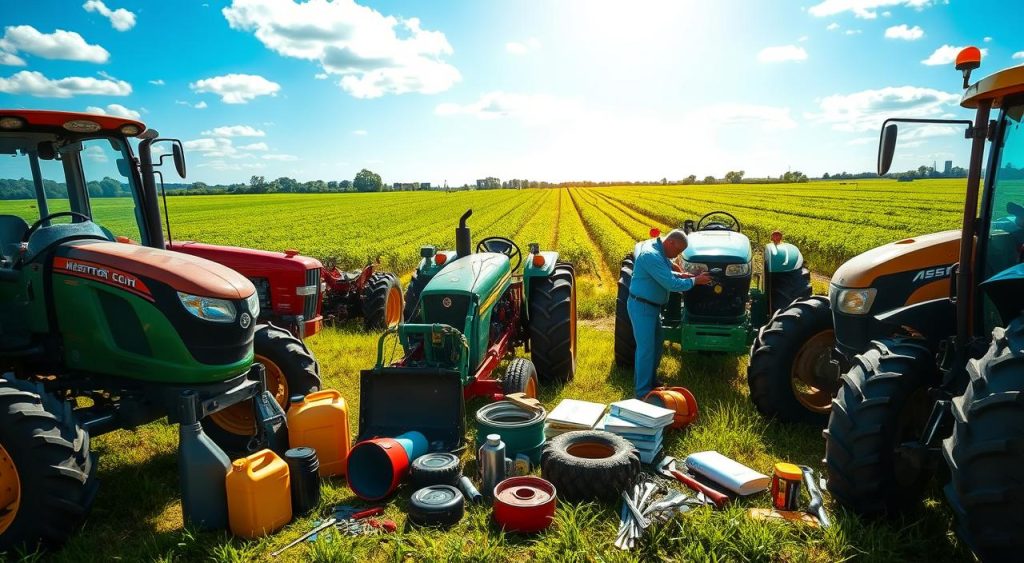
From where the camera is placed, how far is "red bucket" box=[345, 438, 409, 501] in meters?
3.96

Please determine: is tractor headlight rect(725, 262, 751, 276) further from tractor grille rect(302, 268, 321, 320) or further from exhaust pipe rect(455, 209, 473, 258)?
tractor grille rect(302, 268, 321, 320)

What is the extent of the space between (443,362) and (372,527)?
154 centimetres

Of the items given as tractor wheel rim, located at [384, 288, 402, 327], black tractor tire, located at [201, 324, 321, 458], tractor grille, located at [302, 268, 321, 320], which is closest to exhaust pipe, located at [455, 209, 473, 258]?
tractor grille, located at [302, 268, 321, 320]

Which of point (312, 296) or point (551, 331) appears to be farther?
point (312, 296)

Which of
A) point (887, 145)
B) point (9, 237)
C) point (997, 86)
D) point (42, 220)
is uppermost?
point (997, 86)

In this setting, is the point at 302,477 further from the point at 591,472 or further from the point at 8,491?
the point at 591,472

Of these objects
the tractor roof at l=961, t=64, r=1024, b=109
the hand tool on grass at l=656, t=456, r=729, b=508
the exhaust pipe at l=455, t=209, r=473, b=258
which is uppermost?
the tractor roof at l=961, t=64, r=1024, b=109

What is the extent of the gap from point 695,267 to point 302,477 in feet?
14.5

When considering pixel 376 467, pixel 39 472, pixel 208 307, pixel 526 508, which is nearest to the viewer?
pixel 39 472

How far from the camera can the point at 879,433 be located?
10.8 feet

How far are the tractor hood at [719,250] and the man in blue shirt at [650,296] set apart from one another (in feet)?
2.08

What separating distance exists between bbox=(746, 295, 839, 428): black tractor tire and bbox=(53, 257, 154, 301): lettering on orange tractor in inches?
174

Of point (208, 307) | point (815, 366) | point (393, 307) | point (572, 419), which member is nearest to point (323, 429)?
point (208, 307)

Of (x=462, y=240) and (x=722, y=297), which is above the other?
(x=462, y=240)
